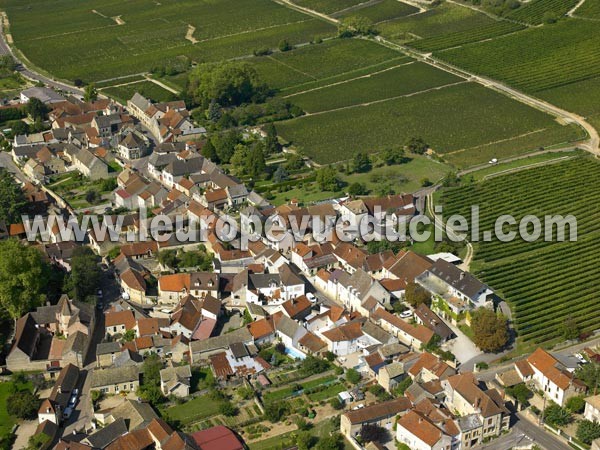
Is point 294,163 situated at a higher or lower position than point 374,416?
higher

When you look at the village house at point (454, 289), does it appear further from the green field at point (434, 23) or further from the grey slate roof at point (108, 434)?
the green field at point (434, 23)

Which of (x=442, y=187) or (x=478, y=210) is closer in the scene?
(x=478, y=210)

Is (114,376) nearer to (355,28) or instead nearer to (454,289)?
(454,289)

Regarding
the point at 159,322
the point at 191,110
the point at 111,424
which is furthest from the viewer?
the point at 191,110

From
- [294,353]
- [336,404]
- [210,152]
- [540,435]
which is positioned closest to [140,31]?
[210,152]

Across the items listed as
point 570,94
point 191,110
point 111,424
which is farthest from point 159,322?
point 570,94

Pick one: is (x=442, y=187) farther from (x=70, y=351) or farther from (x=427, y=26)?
(x=427, y=26)
